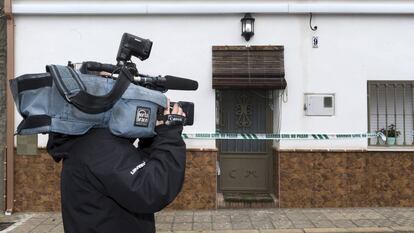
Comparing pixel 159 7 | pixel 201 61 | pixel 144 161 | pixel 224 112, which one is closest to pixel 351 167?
pixel 224 112

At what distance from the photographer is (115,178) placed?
1.93 m

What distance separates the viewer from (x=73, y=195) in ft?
6.81

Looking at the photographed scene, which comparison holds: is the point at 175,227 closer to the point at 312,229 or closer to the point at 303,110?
the point at 312,229

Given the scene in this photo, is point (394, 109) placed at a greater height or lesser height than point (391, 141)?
greater

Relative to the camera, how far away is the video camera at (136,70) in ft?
6.91

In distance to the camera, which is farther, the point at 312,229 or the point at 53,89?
the point at 312,229

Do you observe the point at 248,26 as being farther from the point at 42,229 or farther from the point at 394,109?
the point at 42,229

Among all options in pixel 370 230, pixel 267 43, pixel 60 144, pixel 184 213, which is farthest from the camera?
pixel 267 43

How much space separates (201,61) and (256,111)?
140 cm

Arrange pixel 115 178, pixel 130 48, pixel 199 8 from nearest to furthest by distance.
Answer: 1. pixel 115 178
2. pixel 130 48
3. pixel 199 8

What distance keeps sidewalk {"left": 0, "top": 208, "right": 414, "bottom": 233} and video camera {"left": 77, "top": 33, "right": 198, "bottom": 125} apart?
4.81 metres

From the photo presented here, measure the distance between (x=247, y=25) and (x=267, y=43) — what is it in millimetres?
486

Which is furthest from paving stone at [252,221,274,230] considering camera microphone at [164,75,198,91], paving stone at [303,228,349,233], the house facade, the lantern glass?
camera microphone at [164,75,198,91]

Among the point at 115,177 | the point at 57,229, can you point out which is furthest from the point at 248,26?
the point at 115,177
